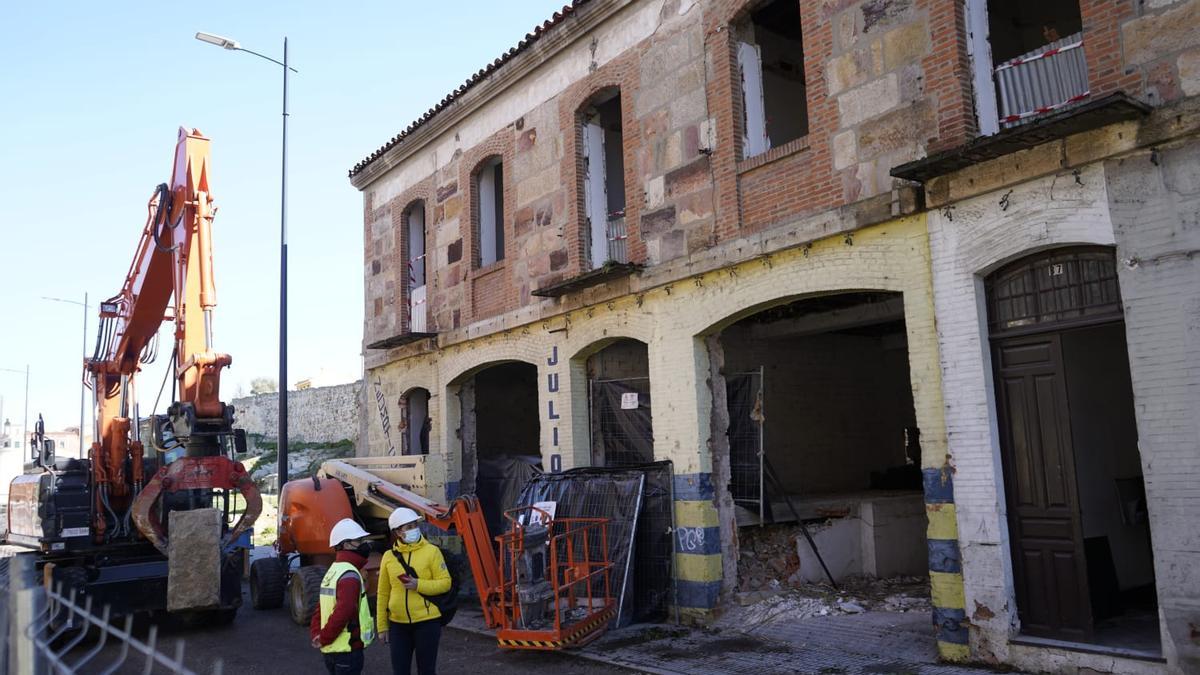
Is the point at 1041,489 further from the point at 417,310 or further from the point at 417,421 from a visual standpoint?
the point at 417,421

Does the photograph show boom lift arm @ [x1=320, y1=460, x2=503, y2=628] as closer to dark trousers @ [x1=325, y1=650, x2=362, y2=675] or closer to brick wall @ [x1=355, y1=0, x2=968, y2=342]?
dark trousers @ [x1=325, y1=650, x2=362, y2=675]

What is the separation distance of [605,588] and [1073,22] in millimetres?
9031

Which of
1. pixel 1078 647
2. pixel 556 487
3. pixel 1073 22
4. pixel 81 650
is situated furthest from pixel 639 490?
pixel 1073 22

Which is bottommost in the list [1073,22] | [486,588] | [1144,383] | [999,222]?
[486,588]

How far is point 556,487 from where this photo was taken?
1162 centimetres

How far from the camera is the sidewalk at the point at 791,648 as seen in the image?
8438 millimetres

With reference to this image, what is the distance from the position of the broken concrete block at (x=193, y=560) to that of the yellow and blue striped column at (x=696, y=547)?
17.5 ft

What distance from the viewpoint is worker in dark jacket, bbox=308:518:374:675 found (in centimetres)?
602

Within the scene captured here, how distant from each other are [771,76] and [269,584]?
32.4 ft

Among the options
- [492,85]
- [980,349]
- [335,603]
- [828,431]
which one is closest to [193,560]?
[335,603]

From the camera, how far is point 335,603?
6035mm

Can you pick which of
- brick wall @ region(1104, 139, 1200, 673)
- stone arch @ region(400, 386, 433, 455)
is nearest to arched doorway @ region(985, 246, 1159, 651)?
brick wall @ region(1104, 139, 1200, 673)

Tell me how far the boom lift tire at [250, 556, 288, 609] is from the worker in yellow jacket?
7003mm

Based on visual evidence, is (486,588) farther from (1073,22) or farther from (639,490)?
(1073,22)
